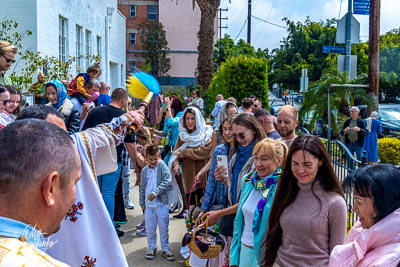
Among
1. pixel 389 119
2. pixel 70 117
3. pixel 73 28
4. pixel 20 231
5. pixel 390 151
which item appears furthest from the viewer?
pixel 73 28

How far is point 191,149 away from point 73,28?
1103 centimetres

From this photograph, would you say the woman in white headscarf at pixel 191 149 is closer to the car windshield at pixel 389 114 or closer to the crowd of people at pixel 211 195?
the crowd of people at pixel 211 195

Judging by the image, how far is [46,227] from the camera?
130cm

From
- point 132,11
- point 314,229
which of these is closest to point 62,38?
point 314,229

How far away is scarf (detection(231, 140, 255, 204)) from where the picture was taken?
3883 mm

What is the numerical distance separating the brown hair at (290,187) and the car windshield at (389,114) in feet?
42.8

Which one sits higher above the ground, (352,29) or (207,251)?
(352,29)

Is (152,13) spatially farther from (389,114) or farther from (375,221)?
(375,221)

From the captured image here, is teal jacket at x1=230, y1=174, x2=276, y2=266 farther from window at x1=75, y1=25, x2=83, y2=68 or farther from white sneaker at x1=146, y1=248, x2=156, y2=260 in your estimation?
window at x1=75, y1=25, x2=83, y2=68

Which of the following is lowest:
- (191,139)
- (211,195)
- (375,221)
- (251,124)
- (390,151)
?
(390,151)

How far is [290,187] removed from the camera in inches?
116

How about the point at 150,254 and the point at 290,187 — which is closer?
the point at 290,187

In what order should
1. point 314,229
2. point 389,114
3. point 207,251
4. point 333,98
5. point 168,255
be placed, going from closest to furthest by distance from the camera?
1. point 314,229
2. point 207,251
3. point 168,255
4. point 333,98
5. point 389,114

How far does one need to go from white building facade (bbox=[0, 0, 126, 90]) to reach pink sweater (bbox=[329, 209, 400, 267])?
10.6 metres
